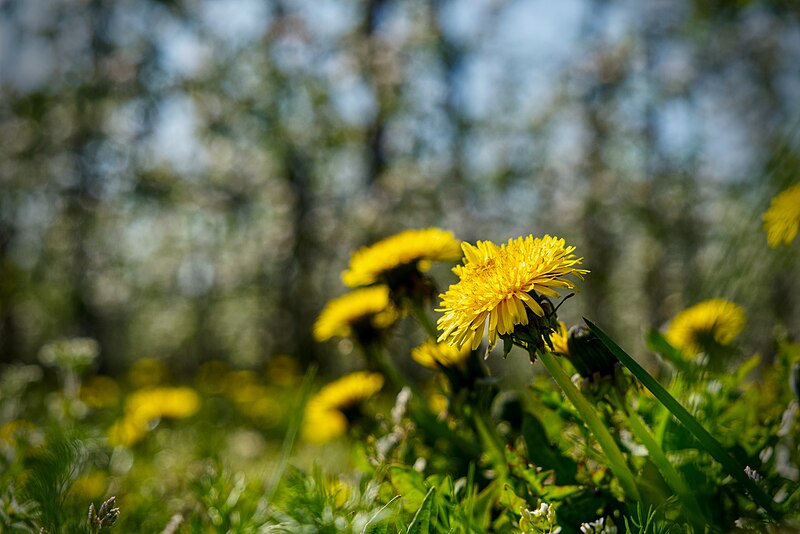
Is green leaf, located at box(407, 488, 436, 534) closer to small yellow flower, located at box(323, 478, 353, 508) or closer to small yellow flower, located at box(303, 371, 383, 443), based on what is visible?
small yellow flower, located at box(323, 478, 353, 508)

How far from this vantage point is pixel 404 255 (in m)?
1.31

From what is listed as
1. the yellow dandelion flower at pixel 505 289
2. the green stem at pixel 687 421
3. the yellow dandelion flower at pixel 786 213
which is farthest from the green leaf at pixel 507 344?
the yellow dandelion flower at pixel 786 213

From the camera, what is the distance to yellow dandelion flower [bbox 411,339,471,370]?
1104 mm

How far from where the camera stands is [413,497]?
87cm

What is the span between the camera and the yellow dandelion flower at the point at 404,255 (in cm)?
128

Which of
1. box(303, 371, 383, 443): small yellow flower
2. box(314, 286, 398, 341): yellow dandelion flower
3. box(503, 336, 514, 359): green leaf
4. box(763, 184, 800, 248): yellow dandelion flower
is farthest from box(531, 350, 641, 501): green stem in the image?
box(303, 371, 383, 443): small yellow flower

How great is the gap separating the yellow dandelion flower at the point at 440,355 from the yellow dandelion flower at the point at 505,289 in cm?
30

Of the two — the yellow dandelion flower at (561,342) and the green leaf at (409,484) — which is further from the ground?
the yellow dandelion flower at (561,342)

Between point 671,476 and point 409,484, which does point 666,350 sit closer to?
point 671,476

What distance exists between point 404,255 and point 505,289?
0.57 meters

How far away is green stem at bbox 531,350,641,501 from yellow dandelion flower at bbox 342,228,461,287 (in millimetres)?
530

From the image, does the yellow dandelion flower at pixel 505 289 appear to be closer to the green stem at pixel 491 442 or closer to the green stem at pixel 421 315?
the green stem at pixel 491 442

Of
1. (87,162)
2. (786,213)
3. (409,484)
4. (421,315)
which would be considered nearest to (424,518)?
(409,484)

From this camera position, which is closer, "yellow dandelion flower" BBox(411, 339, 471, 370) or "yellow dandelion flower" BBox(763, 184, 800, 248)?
"yellow dandelion flower" BBox(763, 184, 800, 248)
